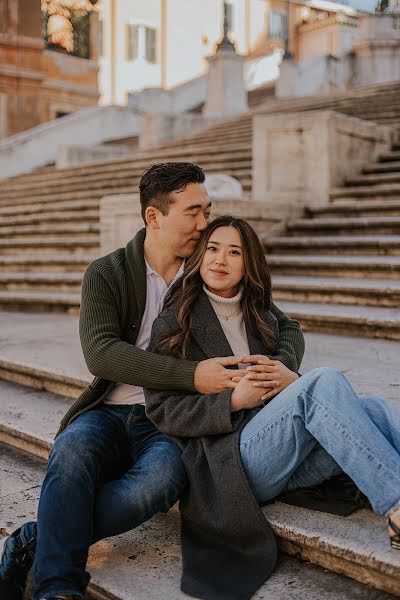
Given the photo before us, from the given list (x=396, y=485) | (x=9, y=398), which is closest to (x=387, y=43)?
(x=9, y=398)

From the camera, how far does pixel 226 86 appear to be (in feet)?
56.5

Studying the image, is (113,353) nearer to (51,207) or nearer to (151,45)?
(51,207)

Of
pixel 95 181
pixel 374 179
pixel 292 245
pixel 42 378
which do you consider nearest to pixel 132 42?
pixel 95 181

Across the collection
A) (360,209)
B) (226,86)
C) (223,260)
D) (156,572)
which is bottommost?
(156,572)

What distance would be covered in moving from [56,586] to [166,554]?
0.48 meters

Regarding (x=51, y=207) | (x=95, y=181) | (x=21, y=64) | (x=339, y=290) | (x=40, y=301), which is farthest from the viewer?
(x=21, y=64)

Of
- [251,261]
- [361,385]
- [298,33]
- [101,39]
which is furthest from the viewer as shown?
[298,33]

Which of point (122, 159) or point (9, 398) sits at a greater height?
point (122, 159)

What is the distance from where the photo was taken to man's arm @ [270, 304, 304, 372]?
112 inches

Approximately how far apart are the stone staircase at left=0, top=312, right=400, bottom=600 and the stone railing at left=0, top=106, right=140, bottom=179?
12091 millimetres

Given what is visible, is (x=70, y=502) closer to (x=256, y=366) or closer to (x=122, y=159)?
(x=256, y=366)

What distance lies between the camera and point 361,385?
3691mm

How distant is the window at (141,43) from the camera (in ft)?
96.0

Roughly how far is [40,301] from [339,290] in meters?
3.02
